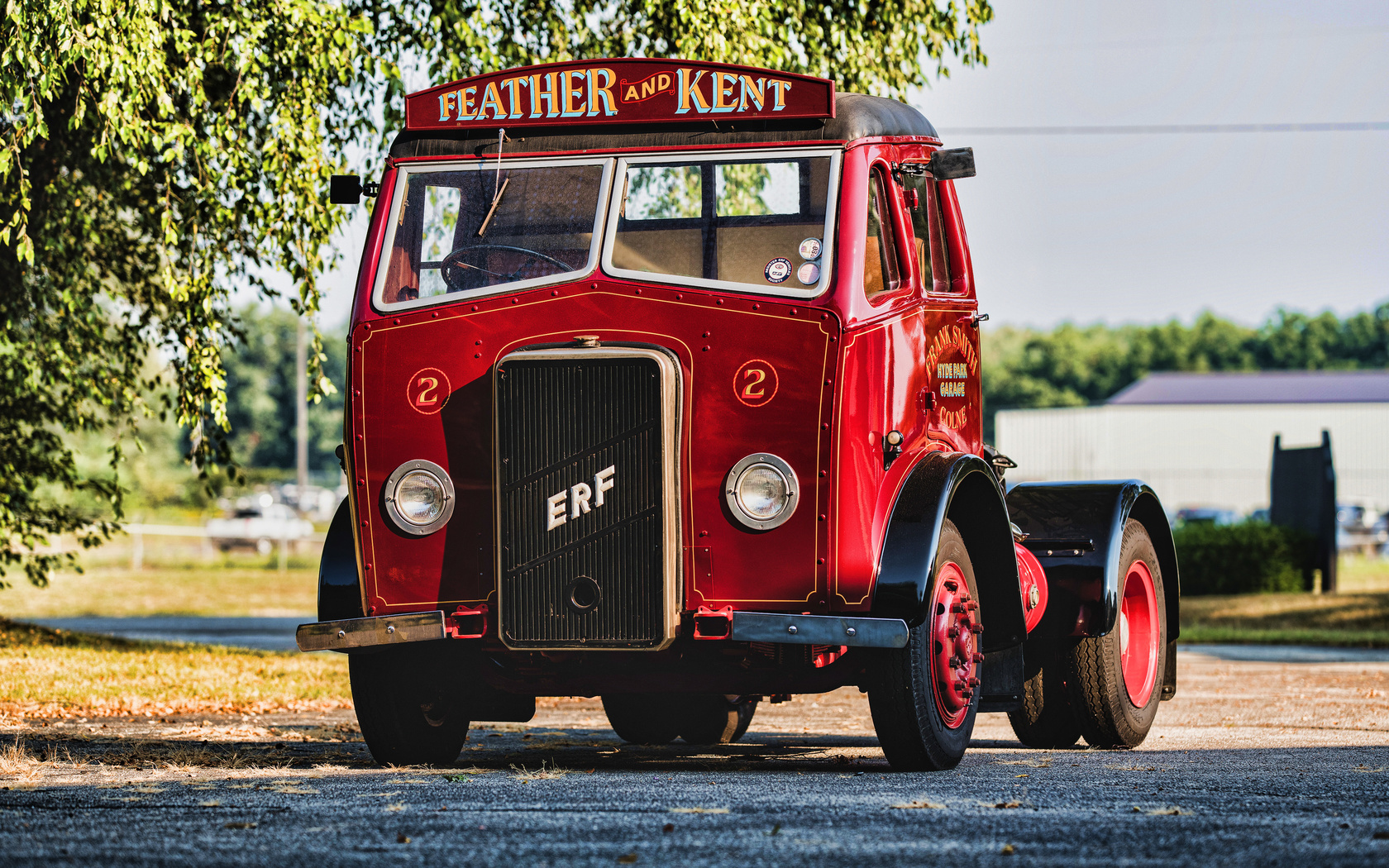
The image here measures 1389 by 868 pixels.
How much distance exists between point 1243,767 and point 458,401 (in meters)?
3.84

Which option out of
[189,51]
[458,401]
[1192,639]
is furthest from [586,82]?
[1192,639]

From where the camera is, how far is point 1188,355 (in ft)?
353

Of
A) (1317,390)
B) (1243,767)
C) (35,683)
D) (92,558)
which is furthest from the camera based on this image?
(1317,390)

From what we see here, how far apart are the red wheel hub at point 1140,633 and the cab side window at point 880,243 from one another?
2.92m

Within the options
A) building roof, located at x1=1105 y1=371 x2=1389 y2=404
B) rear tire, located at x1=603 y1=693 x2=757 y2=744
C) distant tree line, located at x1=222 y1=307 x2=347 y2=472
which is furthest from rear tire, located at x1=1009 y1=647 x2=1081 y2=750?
distant tree line, located at x1=222 y1=307 x2=347 y2=472

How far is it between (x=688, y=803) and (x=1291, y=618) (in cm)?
1845

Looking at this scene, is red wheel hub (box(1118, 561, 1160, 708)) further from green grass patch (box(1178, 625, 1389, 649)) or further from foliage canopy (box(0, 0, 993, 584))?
green grass patch (box(1178, 625, 1389, 649))

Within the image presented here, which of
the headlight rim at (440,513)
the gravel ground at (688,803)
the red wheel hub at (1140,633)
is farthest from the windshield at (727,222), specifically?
the red wheel hub at (1140,633)

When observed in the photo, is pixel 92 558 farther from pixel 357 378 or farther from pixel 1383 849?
pixel 1383 849

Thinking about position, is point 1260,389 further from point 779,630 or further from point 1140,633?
point 779,630

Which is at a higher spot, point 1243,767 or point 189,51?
point 189,51

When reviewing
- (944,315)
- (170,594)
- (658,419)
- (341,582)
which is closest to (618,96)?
(658,419)

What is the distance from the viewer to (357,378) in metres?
7.46

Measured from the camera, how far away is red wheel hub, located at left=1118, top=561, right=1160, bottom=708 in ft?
31.4
